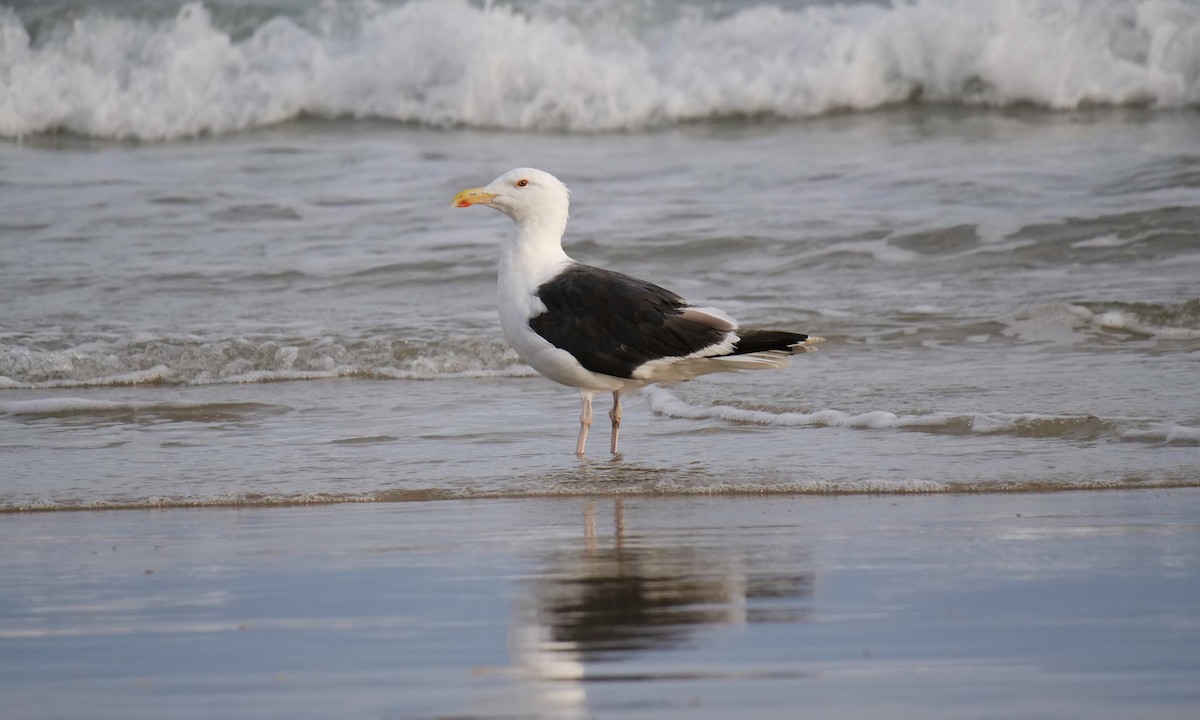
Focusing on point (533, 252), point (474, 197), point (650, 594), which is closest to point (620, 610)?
point (650, 594)

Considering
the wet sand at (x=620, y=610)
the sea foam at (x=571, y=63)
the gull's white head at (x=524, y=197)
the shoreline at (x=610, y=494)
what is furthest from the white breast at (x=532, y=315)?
the sea foam at (x=571, y=63)

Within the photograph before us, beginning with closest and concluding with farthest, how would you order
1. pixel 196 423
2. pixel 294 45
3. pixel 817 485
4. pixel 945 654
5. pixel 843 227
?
pixel 945 654
pixel 817 485
pixel 196 423
pixel 843 227
pixel 294 45

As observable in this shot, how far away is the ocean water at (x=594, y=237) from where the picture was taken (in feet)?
17.7

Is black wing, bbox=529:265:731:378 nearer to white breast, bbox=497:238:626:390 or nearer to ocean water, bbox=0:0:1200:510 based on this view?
white breast, bbox=497:238:626:390

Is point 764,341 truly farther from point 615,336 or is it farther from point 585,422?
point 585,422

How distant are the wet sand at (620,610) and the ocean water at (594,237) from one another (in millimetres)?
506

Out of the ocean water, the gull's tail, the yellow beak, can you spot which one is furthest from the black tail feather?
the yellow beak

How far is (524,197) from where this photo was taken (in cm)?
615

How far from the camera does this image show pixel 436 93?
1630 centimetres

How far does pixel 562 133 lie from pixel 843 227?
5672mm

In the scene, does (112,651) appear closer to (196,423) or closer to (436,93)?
(196,423)

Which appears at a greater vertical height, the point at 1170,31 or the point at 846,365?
the point at 1170,31

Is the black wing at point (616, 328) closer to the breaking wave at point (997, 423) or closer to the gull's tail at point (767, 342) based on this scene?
the gull's tail at point (767, 342)

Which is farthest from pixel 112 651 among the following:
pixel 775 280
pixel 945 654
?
pixel 775 280
